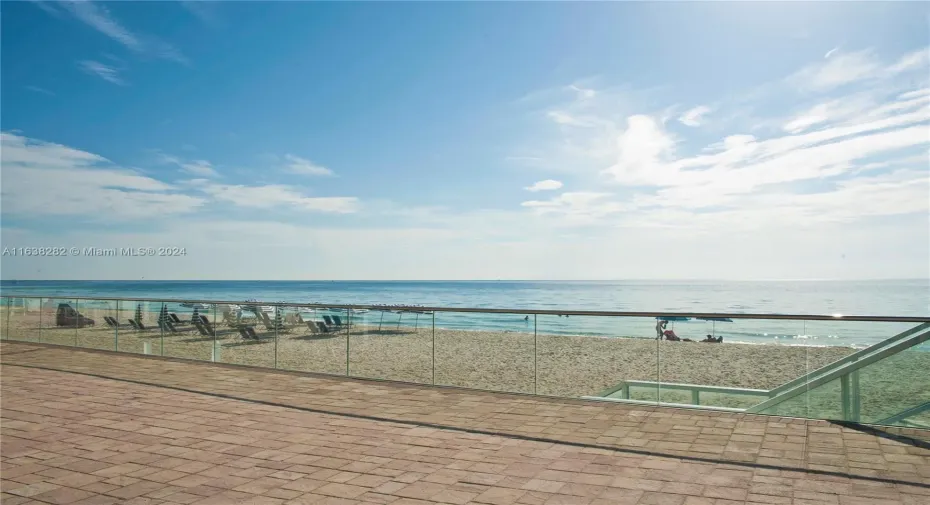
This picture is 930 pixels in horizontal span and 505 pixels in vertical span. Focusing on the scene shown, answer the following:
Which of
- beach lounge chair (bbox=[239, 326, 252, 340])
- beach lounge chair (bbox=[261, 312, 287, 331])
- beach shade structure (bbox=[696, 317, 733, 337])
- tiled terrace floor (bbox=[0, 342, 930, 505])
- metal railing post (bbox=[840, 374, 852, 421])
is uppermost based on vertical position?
beach shade structure (bbox=[696, 317, 733, 337])

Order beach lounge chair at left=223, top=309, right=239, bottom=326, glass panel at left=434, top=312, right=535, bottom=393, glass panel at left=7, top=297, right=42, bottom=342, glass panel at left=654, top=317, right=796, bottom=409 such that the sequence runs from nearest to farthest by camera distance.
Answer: glass panel at left=654, top=317, right=796, bottom=409, glass panel at left=434, top=312, right=535, bottom=393, beach lounge chair at left=223, top=309, right=239, bottom=326, glass panel at left=7, top=297, right=42, bottom=342

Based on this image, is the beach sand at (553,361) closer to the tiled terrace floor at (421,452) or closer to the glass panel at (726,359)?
the glass panel at (726,359)

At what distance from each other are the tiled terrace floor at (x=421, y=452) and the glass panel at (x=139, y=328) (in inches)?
128

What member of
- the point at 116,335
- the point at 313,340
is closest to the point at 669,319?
the point at 313,340

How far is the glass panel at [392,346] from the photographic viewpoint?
24.8ft

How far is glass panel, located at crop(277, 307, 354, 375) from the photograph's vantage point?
819 centimetres

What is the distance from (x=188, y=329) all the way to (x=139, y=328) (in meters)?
1.24

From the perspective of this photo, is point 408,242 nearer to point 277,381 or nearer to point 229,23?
point 229,23

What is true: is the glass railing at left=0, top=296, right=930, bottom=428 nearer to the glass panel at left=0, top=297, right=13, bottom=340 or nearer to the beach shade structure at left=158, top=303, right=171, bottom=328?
A: the beach shade structure at left=158, top=303, right=171, bottom=328

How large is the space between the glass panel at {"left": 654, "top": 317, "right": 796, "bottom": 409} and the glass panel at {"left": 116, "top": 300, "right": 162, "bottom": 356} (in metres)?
8.16

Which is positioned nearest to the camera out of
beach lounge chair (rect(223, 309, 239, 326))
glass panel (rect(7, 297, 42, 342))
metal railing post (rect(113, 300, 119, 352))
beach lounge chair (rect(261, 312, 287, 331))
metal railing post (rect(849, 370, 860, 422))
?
metal railing post (rect(849, 370, 860, 422))

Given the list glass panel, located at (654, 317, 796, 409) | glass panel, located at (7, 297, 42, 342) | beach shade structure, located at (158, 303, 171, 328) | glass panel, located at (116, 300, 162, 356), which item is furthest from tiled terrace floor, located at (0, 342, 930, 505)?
glass panel, located at (7, 297, 42, 342)

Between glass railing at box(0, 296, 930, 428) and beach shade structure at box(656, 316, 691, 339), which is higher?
beach shade structure at box(656, 316, 691, 339)

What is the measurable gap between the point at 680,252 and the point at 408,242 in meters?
48.3
